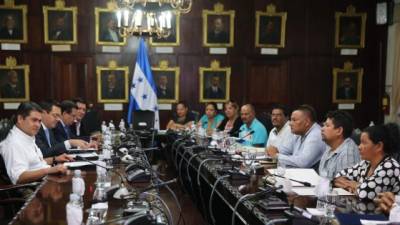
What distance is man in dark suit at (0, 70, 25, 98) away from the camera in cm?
885

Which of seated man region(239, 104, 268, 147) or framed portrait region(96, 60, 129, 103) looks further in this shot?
framed portrait region(96, 60, 129, 103)

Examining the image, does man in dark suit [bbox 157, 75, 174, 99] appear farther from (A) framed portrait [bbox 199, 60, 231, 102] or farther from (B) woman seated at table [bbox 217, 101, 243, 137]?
(B) woman seated at table [bbox 217, 101, 243, 137]

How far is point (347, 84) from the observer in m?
9.78

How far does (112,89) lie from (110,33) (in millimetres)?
1188

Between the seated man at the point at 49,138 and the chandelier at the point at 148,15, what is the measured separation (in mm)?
1983

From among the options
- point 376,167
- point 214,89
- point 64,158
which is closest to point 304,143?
point 376,167

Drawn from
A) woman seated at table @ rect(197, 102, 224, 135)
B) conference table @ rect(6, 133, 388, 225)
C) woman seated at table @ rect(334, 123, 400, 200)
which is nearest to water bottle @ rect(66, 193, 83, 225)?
conference table @ rect(6, 133, 388, 225)

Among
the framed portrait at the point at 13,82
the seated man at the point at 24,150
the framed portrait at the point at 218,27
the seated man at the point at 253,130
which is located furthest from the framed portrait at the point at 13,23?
the seated man at the point at 24,150

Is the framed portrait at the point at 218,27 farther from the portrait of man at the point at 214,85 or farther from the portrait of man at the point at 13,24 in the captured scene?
the portrait of man at the point at 13,24

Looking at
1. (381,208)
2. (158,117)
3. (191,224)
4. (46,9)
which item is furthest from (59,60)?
(381,208)

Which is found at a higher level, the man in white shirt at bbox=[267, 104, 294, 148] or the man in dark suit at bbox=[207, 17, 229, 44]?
the man in dark suit at bbox=[207, 17, 229, 44]

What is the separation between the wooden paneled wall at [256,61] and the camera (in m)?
9.07

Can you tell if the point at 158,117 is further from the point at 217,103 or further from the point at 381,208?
the point at 381,208

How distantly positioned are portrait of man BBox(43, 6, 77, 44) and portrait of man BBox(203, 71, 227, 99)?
2989 mm
